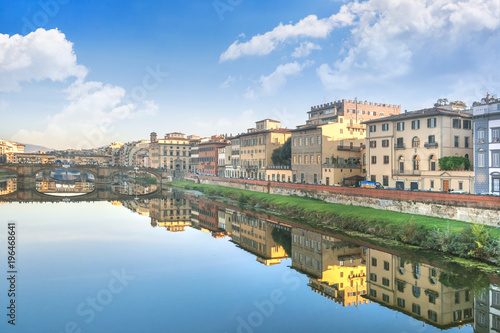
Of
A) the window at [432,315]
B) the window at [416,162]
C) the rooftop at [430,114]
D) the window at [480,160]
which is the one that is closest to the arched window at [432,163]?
the window at [416,162]

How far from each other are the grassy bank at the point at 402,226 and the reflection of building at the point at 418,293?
8.78ft

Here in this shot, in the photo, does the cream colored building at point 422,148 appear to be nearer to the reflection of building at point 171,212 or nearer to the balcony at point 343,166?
the balcony at point 343,166

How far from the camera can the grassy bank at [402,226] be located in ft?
69.4

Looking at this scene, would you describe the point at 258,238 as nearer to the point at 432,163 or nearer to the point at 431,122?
the point at 432,163

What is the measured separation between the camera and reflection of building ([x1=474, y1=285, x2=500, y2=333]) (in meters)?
14.7

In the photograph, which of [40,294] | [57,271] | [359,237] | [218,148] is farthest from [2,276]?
[218,148]

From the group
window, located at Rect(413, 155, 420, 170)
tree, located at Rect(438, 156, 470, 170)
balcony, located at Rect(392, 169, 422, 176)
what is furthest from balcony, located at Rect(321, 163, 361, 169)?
tree, located at Rect(438, 156, 470, 170)

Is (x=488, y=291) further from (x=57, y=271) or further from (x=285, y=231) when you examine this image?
(x=57, y=271)

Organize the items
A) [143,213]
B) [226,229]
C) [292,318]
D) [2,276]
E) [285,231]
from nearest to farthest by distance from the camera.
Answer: [292,318]
[2,276]
[285,231]
[226,229]
[143,213]

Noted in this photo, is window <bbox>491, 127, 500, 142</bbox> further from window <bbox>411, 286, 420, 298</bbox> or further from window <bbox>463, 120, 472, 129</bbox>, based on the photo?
window <bbox>411, 286, 420, 298</bbox>

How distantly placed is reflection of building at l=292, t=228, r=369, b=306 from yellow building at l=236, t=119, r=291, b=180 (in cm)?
3089

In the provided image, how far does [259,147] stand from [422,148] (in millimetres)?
30136

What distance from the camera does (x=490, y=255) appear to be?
2053 centimetres

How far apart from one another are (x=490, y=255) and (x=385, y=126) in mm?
A: 20378
